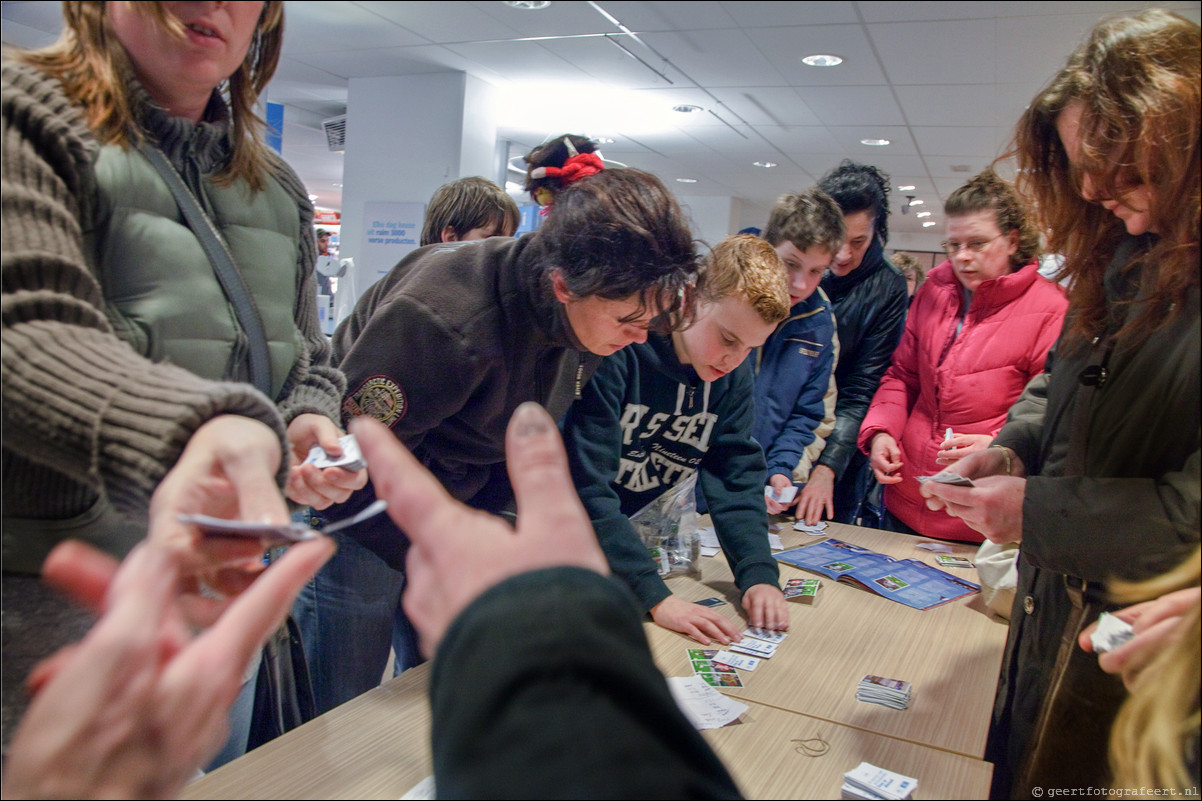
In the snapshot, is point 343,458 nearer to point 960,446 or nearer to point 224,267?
point 224,267

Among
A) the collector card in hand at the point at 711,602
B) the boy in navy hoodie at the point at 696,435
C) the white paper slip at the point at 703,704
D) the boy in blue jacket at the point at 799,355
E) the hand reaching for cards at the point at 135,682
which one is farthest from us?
the boy in blue jacket at the point at 799,355

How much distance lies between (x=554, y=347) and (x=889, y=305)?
159cm

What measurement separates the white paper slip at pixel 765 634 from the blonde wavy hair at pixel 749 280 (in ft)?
2.03

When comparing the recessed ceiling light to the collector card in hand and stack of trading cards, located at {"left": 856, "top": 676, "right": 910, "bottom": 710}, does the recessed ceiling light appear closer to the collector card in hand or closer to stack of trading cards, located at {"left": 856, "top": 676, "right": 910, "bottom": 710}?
stack of trading cards, located at {"left": 856, "top": 676, "right": 910, "bottom": 710}

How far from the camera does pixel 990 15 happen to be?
0.76 m

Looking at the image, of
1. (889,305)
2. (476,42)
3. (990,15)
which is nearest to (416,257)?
(476,42)

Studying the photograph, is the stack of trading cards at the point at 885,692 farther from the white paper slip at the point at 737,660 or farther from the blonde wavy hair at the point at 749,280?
the blonde wavy hair at the point at 749,280

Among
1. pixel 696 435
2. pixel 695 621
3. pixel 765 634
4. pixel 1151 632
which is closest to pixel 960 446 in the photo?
pixel 696 435

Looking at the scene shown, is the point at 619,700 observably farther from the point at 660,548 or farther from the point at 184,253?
the point at 660,548

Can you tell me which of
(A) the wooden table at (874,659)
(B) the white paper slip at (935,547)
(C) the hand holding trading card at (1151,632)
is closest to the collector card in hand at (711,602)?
(A) the wooden table at (874,659)

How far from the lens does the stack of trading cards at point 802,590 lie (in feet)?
5.21

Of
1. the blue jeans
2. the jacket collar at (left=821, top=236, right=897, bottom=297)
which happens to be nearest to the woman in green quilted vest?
the blue jeans

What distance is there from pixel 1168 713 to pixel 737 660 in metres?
0.72

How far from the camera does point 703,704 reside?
1.11m
